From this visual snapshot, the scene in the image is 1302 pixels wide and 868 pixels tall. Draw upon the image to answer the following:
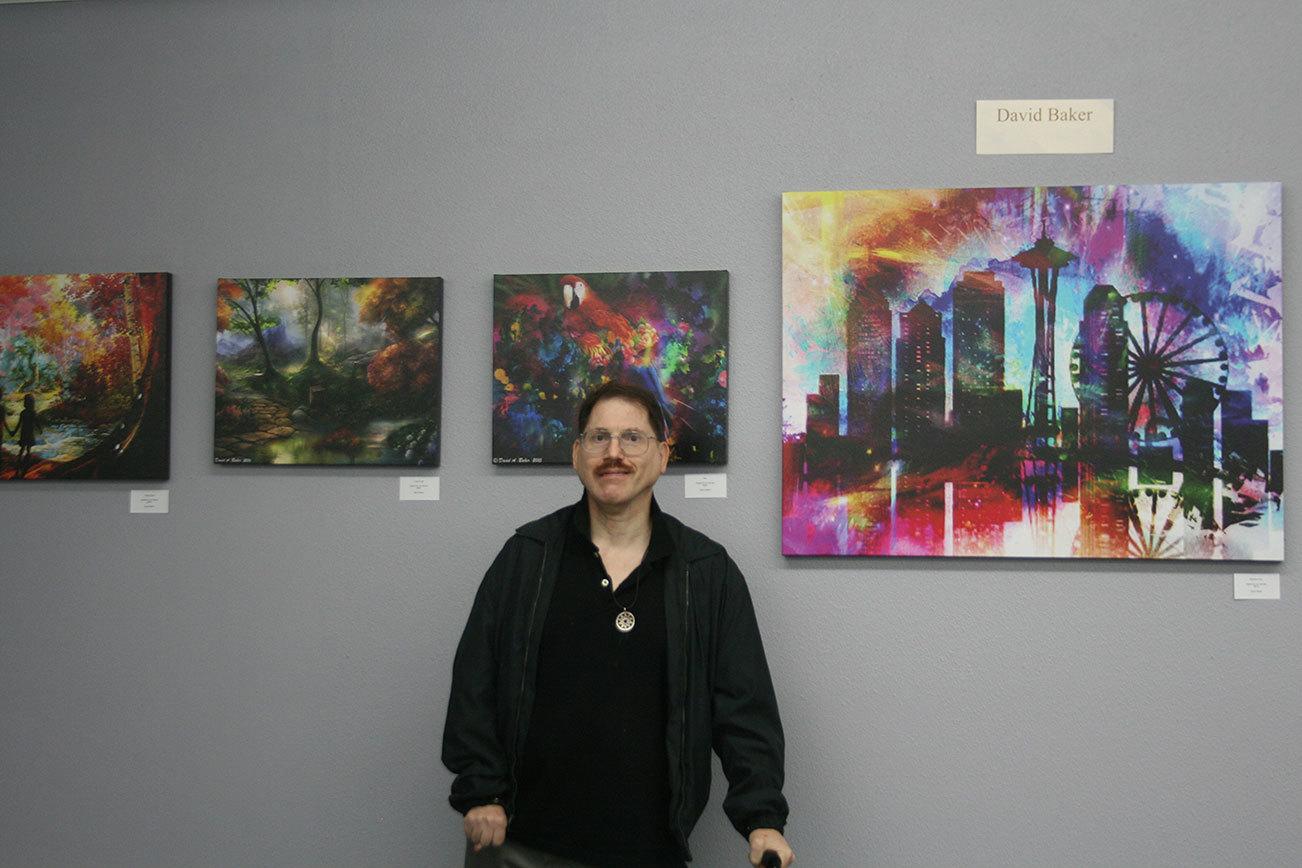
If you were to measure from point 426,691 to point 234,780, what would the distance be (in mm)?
579

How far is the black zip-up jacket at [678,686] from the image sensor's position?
7.13 feet

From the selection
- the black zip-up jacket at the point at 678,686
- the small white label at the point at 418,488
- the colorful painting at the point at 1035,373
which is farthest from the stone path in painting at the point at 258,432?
the colorful painting at the point at 1035,373

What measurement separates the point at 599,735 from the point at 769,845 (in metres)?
0.41

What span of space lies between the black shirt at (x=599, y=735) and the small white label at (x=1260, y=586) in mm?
1466

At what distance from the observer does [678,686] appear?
7.20 feet

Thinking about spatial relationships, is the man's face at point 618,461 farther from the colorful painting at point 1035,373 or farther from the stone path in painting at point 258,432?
the stone path in painting at point 258,432

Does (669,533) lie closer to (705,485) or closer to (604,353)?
(705,485)

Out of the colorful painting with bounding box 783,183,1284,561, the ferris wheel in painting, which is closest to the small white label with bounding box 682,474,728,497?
the colorful painting with bounding box 783,183,1284,561

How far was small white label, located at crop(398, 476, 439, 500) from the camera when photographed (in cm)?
276

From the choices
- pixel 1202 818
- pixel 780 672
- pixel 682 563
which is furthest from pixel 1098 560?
pixel 682 563

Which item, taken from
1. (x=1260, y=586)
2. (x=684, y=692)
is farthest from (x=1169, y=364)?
(x=684, y=692)

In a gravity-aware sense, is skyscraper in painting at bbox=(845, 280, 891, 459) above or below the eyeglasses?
above

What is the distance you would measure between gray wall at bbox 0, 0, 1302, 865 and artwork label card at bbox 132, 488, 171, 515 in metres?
0.03

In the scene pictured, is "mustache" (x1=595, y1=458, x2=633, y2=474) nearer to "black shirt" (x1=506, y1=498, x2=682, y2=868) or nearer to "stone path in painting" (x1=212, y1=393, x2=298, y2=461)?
"black shirt" (x1=506, y1=498, x2=682, y2=868)
